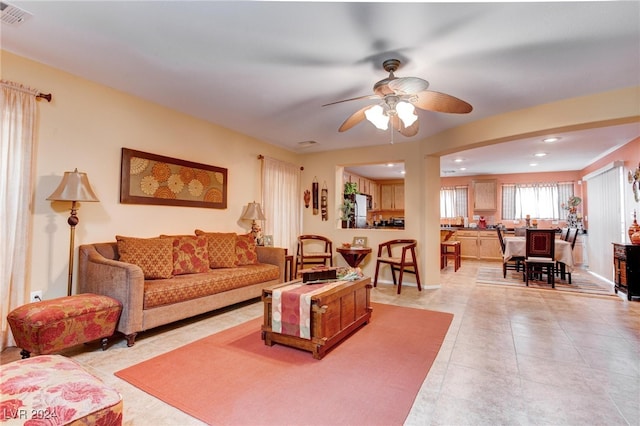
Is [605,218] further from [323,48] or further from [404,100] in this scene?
[323,48]

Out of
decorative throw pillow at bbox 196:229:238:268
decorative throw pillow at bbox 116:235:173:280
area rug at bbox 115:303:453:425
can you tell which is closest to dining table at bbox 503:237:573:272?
area rug at bbox 115:303:453:425

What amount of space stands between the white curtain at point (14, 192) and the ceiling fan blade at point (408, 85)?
10.2ft

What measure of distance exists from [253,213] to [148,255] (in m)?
1.81

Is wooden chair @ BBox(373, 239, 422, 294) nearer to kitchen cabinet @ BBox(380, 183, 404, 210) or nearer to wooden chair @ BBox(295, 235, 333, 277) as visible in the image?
wooden chair @ BBox(295, 235, 333, 277)

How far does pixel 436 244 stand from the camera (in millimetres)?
5164

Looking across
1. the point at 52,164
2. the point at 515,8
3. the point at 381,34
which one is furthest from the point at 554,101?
the point at 52,164

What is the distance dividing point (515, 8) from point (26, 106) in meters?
3.87

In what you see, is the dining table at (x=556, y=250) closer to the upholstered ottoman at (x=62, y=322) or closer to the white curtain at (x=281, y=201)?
the white curtain at (x=281, y=201)

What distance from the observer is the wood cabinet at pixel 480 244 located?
820 cm

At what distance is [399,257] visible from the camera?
5.21 m

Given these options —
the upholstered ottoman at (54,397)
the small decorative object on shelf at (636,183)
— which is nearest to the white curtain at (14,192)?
the upholstered ottoman at (54,397)

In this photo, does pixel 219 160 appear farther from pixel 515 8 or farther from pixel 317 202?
pixel 515 8

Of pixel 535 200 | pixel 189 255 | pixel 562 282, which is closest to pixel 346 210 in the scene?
pixel 189 255

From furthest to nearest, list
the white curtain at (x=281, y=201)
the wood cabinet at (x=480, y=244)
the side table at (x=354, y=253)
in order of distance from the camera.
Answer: the wood cabinet at (x=480, y=244) → the white curtain at (x=281, y=201) → the side table at (x=354, y=253)
